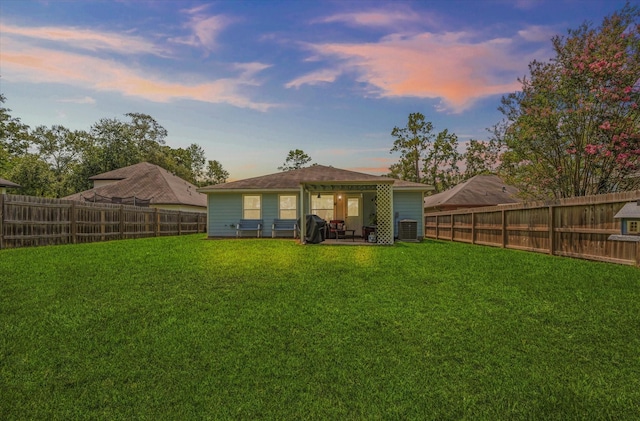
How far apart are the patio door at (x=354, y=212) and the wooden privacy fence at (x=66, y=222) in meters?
10.5

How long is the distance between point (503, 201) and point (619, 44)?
1707 centimetres

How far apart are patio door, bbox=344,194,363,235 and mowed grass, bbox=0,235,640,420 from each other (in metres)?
11.8

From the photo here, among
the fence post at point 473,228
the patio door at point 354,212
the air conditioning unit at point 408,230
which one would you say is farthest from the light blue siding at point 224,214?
the fence post at point 473,228

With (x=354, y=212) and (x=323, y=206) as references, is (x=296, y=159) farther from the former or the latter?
(x=354, y=212)

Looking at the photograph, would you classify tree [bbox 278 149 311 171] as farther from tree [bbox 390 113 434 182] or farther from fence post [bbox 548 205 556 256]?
fence post [bbox 548 205 556 256]

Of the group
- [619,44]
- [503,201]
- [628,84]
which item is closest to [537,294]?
[628,84]

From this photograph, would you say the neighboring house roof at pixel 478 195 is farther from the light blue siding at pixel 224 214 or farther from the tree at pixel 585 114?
the light blue siding at pixel 224 214

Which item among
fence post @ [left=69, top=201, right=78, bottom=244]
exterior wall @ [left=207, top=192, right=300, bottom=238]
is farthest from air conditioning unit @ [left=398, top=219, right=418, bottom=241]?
fence post @ [left=69, top=201, right=78, bottom=244]

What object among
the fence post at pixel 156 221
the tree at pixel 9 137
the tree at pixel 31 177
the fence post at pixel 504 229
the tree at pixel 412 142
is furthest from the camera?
the tree at pixel 412 142

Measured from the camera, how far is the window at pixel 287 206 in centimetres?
1803

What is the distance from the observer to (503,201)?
1099 inches

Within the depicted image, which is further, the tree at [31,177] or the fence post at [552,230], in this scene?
the tree at [31,177]

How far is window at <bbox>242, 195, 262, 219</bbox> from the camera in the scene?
59.6ft

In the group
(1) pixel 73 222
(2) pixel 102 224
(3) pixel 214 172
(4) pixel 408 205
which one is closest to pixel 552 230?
(4) pixel 408 205
